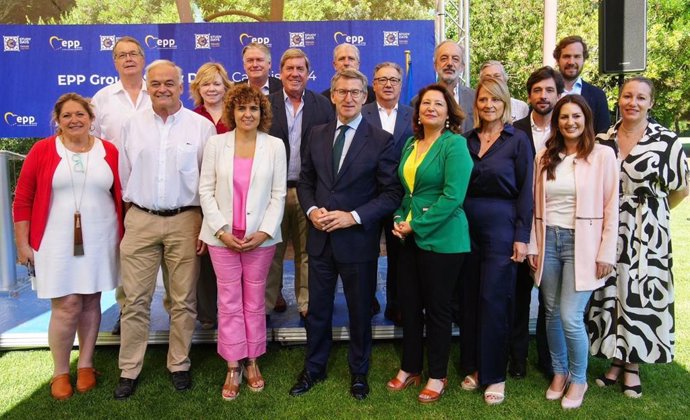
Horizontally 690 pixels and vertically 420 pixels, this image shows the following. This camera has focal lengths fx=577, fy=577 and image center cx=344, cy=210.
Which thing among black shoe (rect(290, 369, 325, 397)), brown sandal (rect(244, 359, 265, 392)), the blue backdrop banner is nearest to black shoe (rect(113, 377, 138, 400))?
brown sandal (rect(244, 359, 265, 392))

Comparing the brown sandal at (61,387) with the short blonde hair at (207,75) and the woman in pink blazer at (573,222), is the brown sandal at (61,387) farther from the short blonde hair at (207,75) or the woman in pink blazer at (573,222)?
the woman in pink blazer at (573,222)

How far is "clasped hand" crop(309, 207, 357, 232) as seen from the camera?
317cm

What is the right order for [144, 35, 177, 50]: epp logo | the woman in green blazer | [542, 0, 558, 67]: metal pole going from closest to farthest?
the woman in green blazer
[144, 35, 177, 50]: epp logo
[542, 0, 558, 67]: metal pole

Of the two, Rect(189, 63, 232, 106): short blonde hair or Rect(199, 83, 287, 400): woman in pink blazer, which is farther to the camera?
Rect(189, 63, 232, 106): short blonde hair

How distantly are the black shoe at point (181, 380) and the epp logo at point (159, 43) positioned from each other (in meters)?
4.76

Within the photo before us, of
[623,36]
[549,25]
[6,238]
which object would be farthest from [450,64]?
[549,25]

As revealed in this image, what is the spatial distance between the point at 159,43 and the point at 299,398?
17.2ft

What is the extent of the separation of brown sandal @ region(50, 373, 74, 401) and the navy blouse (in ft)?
8.75

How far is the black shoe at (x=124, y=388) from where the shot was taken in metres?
3.42

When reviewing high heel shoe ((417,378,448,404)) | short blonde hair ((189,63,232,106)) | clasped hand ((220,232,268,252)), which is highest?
short blonde hair ((189,63,232,106))

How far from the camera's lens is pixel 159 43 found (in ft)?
23.3

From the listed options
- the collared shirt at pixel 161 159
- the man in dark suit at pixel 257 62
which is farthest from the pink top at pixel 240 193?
the man in dark suit at pixel 257 62

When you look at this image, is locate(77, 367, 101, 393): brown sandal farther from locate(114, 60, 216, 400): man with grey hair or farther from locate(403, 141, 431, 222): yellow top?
locate(403, 141, 431, 222): yellow top

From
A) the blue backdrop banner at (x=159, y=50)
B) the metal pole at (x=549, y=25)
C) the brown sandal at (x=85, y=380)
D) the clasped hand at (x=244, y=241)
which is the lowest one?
the brown sandal at (x=85, y=380)
